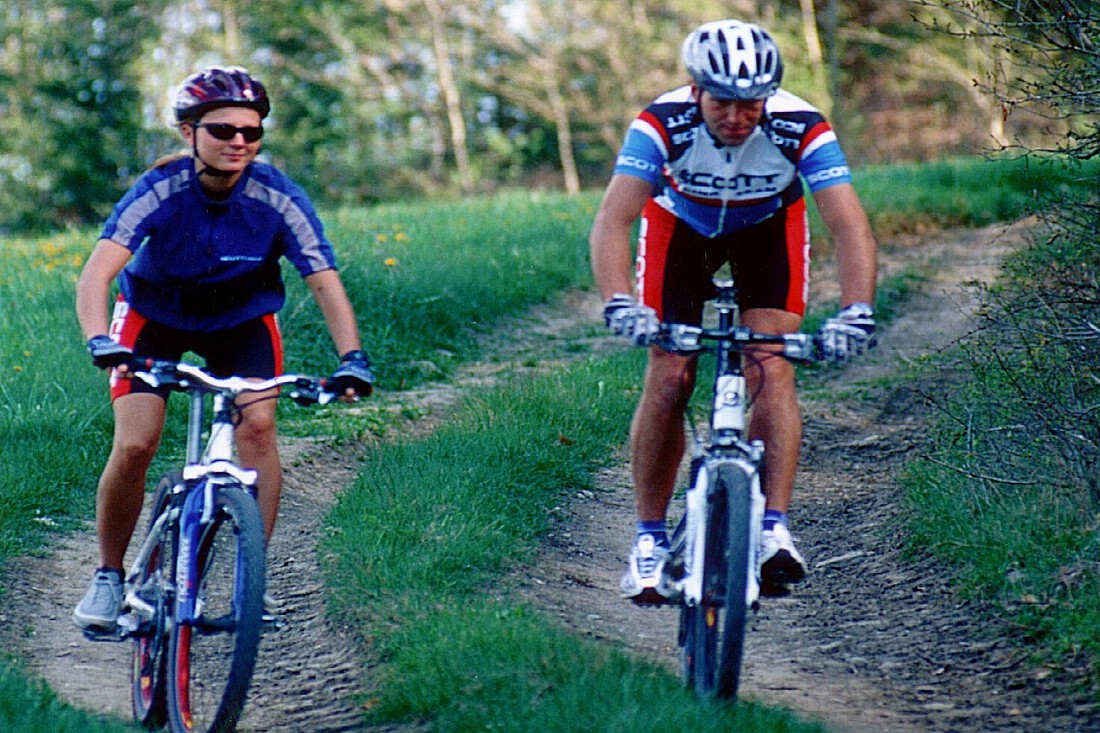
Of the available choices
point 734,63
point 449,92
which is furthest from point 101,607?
point 449,92

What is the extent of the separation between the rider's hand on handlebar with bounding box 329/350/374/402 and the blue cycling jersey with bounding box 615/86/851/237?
40.1 inches

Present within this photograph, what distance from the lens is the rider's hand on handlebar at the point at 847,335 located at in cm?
385

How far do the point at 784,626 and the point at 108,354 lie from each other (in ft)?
8.91

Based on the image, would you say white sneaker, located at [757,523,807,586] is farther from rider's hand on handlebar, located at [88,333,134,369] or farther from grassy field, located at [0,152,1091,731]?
rider's hand on handlebar, located at [88,333,134,369]

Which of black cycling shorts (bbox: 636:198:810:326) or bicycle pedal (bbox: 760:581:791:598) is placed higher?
black cycling shorts (bbox: 636:198:810:326)

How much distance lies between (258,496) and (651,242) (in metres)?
1.59

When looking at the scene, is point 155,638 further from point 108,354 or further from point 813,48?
A: point 813,48

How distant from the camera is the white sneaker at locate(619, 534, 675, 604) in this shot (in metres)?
4.46

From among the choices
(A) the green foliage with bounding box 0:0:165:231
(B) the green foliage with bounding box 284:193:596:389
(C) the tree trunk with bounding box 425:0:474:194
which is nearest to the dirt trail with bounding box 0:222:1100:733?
(B) the green foliage with bounding box 284:193:596:389

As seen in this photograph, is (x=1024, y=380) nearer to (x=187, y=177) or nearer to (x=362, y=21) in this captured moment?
(x=187, y=177)

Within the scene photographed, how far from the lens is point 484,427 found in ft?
24.0

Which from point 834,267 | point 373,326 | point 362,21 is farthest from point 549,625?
point 362,21

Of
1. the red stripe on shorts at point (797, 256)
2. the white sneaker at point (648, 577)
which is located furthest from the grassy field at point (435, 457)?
the red stripe on shorts at point (797, 256)

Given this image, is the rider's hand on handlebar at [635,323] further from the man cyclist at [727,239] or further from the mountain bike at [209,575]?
the mountain bike at [209,575]
